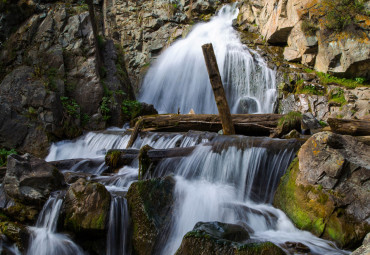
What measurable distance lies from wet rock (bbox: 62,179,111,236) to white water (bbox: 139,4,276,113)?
27.7 ft

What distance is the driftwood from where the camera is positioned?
7.49 meters

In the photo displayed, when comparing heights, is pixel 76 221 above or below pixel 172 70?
below

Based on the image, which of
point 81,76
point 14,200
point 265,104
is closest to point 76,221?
point 14,200

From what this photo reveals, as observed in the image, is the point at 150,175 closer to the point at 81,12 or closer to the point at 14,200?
the point at 14,200

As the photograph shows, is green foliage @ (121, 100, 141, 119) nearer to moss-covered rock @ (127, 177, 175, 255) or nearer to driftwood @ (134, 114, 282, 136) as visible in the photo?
driftwood @ (134, 114, 282, 136)

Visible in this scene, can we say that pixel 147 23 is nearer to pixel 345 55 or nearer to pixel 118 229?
pixel 345 55

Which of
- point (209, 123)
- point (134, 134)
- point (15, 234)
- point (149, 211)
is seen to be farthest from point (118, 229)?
point (209, 123)

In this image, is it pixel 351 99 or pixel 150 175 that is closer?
pixel 150 175

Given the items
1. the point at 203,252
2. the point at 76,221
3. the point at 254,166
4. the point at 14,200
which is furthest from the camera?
the point at 254,166

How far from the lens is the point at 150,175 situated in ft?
17.3

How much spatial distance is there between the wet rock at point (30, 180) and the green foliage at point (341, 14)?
10.7 metres

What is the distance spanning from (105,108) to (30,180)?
249 inches

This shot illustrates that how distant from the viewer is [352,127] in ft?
17.0

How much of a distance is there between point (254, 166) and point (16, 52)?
33.9 feet
